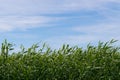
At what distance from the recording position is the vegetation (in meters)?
7.53

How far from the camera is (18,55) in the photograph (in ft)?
26.6

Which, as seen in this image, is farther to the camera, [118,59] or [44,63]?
[118,59]

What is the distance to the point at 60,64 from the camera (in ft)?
25.4

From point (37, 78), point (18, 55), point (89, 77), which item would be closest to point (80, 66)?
point (89, 77)

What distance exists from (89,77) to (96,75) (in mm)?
193

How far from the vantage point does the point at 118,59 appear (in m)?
8.39

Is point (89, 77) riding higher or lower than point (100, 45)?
lower

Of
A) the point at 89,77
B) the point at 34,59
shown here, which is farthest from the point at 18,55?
the point at 89,77

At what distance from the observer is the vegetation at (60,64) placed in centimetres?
753

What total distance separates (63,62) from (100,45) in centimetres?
126

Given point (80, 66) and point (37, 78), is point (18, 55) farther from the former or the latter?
point (80, 66)

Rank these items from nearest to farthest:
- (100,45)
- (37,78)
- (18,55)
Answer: (37,78), (18,55), (100,45)

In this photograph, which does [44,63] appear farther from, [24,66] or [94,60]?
[94,60]

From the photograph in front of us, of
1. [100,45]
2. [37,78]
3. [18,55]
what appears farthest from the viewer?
[100,45]
